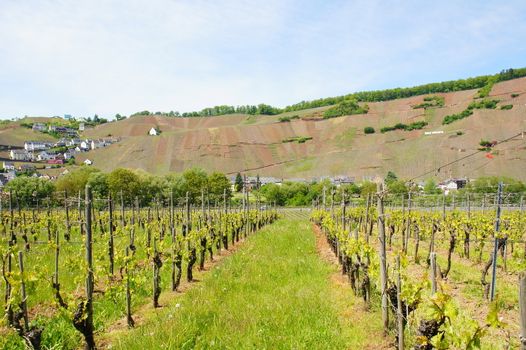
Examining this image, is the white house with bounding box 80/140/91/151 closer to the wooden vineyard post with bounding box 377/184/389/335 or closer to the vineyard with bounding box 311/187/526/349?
the vineyard with bounding box 311/187/526/349

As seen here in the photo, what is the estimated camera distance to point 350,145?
11788 centimetres

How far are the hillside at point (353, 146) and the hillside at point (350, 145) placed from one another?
8.4 inches

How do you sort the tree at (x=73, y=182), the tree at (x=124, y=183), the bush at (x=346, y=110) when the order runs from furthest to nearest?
the bush at (x=346, y=110), the tree at (x=73, y=182), the tree at (x=124, y=183)

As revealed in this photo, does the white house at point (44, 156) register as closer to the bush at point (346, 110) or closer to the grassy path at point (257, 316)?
the bush at point (346, 110)

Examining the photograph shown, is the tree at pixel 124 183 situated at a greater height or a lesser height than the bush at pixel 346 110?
lesser

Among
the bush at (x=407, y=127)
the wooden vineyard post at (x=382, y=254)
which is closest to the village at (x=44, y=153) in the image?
the bush at (x=407, y=127)

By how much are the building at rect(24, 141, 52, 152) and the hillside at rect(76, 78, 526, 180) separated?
31598 millimetres

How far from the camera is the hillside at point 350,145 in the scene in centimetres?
9119

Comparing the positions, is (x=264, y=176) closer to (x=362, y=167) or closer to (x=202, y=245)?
(x=362, y=167)

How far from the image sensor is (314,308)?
8945mm

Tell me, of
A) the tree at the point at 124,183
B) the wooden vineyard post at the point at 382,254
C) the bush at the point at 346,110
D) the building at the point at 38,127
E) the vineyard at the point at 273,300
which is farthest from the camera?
the building at the point at 38,127

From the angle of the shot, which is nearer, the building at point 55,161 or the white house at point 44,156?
the building at point 55,161

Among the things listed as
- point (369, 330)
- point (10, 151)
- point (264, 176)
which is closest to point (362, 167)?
point (264, 176)

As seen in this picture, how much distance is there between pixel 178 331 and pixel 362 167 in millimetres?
95291
